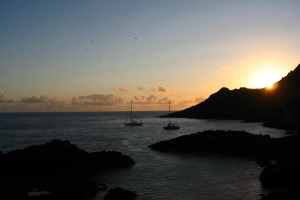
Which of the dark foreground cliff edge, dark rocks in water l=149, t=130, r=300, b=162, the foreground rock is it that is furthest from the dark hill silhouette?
Answer: the foreground rock

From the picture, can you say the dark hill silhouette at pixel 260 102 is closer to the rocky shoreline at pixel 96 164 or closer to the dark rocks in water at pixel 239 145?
the dark rocks in water at pixel 239 145

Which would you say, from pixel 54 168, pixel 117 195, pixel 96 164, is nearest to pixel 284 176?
pixel 117 195

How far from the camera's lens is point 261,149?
51.0 m

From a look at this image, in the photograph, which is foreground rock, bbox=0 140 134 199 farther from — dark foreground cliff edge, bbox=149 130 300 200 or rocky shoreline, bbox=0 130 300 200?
dark foreground cliff edge, bbox=149 130 300 200

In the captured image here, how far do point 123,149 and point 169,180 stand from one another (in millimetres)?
28218

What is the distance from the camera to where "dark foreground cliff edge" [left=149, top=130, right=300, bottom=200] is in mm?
31094

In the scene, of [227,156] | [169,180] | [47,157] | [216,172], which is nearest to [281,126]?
[227,156]

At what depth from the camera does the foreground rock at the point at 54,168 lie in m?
30.8

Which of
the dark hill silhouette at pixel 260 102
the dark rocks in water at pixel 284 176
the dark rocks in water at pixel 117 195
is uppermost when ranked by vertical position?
the dark hill silhouette at pixel 260 102

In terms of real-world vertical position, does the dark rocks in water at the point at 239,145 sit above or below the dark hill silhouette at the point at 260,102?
below

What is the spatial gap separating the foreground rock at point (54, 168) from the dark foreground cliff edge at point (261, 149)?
17059 mm

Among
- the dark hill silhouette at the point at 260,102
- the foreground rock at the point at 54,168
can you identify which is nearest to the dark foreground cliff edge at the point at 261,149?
the foreground rock at the point at 54,168

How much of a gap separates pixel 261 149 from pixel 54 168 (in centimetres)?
3278

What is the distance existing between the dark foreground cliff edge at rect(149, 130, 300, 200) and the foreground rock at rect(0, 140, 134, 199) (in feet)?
56.0
